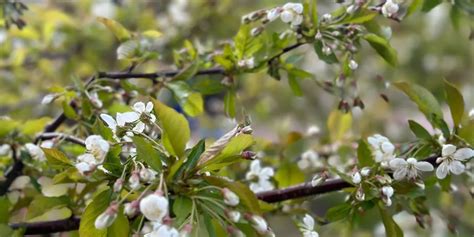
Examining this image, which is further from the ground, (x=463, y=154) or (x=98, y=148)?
(x=98, y=148)

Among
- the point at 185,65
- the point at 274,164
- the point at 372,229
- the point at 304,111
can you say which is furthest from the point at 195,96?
the point at 304,111

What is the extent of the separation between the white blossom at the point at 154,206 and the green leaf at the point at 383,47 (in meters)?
0.28

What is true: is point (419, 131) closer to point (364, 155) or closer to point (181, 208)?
point (364, 155)

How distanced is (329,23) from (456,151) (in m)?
0.16

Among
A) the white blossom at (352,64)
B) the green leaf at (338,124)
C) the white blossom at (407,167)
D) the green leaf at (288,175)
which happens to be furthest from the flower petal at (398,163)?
the green leaf at (338,124)

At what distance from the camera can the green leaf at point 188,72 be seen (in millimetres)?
605

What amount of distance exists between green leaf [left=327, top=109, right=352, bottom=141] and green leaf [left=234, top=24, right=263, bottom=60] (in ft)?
0.77

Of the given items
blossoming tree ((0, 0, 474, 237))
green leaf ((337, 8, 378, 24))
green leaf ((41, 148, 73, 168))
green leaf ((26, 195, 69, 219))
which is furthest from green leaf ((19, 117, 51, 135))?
green leaf ((337, 8, 378, 24))

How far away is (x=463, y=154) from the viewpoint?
0.45m

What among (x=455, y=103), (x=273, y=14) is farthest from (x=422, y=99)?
(x=273, y=14)

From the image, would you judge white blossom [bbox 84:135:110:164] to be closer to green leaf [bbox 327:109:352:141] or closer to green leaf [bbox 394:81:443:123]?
green leaf [bbox 394:81:443:123]

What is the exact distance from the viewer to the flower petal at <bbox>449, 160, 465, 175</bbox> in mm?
451

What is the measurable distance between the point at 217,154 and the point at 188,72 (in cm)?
23

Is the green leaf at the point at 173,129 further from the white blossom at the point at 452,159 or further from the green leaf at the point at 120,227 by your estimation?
the white blossom at the point at 452,159
